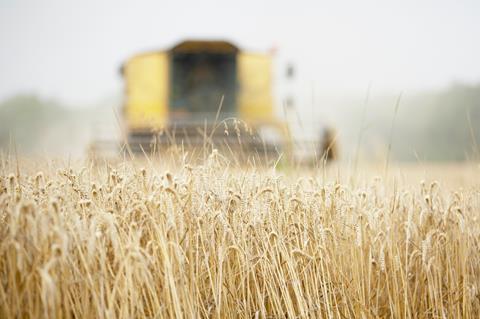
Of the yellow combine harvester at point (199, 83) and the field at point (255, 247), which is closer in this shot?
the field at point (255, 247)

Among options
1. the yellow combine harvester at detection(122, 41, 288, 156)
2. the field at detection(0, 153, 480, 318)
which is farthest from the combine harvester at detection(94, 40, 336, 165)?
the field at detection(0, 153, 480, 318)

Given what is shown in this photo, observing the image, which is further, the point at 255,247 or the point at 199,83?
the point at 199,83

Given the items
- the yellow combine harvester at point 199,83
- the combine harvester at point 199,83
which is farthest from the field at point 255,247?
the yellow combine harvester at point 199,83

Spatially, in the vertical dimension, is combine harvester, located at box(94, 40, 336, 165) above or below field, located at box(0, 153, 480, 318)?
above

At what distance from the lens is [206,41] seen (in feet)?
32.7

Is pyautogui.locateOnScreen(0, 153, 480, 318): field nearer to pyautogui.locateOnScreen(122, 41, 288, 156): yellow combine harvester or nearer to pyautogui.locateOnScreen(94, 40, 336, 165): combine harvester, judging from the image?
pyautogui.locateOnScreen(94, 40, 336, 165): combine harvester

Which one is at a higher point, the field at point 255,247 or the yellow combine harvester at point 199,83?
the yellow combine harvester at point 199,83

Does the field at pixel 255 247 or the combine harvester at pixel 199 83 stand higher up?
the combine harvester at pixel 199 83

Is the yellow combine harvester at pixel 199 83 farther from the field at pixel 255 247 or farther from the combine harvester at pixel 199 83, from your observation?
the field at pixel 255 247

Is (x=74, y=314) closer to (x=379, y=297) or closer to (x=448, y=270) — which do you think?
(x=379, y=297)

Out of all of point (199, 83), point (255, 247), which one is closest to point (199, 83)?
point (199, 83)

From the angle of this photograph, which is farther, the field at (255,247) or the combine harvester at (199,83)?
the combine harvester at (199,83)

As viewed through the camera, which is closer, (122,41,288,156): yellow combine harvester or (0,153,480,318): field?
(0,153,480,318): field

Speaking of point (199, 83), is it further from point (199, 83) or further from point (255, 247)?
point (255, 247)
